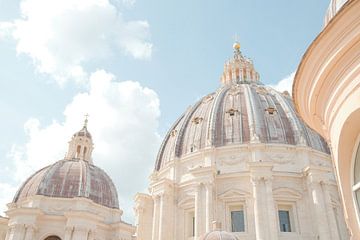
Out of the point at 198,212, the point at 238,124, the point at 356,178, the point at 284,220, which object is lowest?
the point at 356,178

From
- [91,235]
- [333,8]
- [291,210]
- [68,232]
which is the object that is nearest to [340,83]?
[333,8]

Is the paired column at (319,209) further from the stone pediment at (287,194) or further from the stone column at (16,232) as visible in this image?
the stone column at (16,232)

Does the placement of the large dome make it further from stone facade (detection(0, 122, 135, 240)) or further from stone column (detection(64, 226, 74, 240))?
stone column (detection(64, 226, 74, 240))

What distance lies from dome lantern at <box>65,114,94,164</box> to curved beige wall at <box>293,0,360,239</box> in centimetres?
4659

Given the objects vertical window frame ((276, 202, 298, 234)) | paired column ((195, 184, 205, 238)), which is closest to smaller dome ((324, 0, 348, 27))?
vertical window frame ((276, 202, 298, 234))

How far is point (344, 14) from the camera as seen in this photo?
5.42 meters

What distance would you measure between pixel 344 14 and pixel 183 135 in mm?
34851

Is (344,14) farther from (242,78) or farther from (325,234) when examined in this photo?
(242,78)

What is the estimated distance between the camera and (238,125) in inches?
1451

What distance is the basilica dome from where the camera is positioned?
41281 mm

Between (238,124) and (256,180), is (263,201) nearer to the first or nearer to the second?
(256,180)

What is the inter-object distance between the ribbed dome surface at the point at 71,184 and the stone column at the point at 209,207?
16.7 m

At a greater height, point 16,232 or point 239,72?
point 239,72

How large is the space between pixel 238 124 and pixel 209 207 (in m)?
10.2
